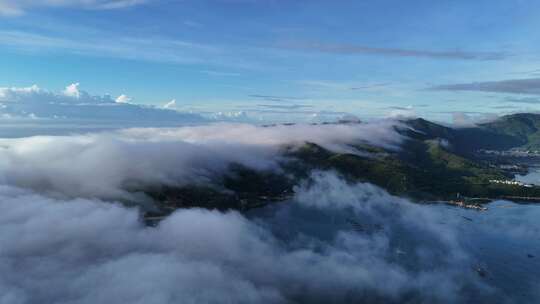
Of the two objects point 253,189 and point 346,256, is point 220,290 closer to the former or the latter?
point 346,256

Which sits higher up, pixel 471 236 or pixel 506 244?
pixel 471 236

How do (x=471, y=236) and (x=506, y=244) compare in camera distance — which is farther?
(x=471, y=236)

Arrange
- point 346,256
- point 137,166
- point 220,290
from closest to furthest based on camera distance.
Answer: point 220,290 → point 346,256 → point 137,166

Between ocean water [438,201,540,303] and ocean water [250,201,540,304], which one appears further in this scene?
A: ocean water [250,201,540,304]

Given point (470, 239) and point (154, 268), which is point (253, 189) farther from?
point (154, 268)

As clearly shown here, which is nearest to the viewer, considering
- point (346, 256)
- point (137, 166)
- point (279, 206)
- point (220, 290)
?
point (220, 290)

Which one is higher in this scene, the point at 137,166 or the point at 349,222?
the point at 137,166

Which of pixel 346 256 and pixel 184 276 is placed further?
pixel 346 256

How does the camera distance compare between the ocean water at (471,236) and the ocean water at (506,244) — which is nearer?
the ocean water at (506,244)

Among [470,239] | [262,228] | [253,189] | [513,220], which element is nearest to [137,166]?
[253,189]
